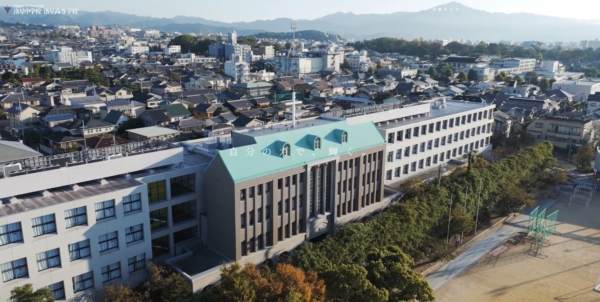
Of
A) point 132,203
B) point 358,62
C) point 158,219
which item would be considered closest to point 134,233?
point 132,203

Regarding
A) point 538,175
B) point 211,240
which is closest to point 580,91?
point 538,175

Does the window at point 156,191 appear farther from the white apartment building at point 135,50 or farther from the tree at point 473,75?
the white apartment building at point 135,50

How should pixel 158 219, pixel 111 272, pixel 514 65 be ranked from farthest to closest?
1. pixel 514 65
2. pixel 158 219
3. pixel 111 272

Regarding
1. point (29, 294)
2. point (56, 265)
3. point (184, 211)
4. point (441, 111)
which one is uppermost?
point (441, 111)

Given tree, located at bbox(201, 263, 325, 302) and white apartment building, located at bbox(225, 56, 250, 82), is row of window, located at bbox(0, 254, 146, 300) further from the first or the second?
white apartment building, located at bbox(225, 56, 250, 82)

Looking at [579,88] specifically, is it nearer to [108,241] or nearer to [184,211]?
[184,211]

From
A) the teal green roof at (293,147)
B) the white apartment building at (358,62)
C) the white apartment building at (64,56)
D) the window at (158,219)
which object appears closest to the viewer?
the teal green roof at (293,147)

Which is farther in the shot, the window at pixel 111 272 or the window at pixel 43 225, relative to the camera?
the window at pixel 111 272

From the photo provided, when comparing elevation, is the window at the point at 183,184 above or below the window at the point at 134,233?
above

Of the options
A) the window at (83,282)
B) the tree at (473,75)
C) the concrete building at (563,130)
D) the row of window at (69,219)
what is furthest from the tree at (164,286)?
the tree at (473,75)
